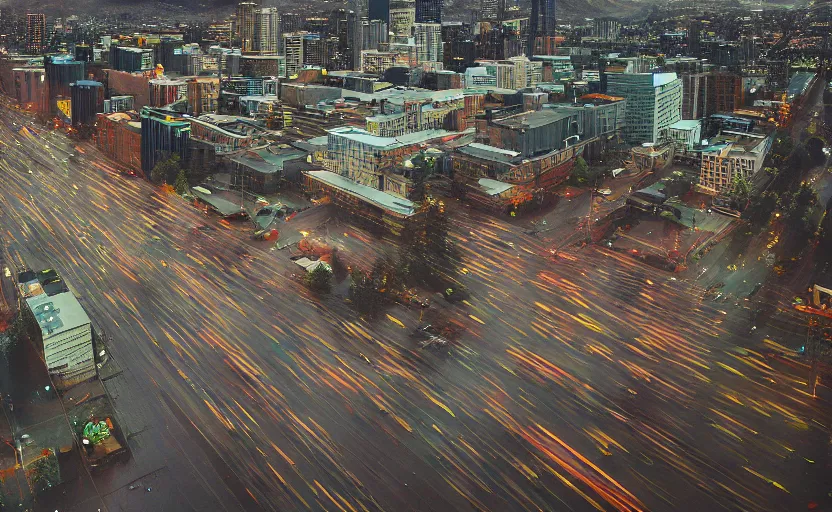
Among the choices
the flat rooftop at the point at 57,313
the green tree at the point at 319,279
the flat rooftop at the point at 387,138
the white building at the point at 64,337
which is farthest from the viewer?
the flat rooftop at the point at 387,138

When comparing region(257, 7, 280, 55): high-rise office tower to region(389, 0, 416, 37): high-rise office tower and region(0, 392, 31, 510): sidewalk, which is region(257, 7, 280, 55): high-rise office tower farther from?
region(0, 392, 31, 510): sidewalk

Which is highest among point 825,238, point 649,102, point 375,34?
point 375,34

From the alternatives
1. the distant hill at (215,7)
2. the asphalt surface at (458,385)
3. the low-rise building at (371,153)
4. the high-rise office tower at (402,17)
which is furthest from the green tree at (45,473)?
the high-rise office tower at (402,17)

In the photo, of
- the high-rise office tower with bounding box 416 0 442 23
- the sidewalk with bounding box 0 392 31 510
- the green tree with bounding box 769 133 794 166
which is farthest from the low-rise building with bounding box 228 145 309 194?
the high-rise office tower with bounding box 416 0 442 23

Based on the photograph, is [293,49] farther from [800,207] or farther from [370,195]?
[800,207]

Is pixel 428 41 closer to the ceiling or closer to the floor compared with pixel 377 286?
closer to the ceiling

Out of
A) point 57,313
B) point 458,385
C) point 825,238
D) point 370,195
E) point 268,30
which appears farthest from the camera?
point 268,30

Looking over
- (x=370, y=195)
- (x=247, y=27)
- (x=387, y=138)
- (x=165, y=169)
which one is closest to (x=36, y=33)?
(x=165, y=169)

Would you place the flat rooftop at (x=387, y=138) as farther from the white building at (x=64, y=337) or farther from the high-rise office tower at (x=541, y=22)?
the high-rise office tower at (x=541, y=22)
